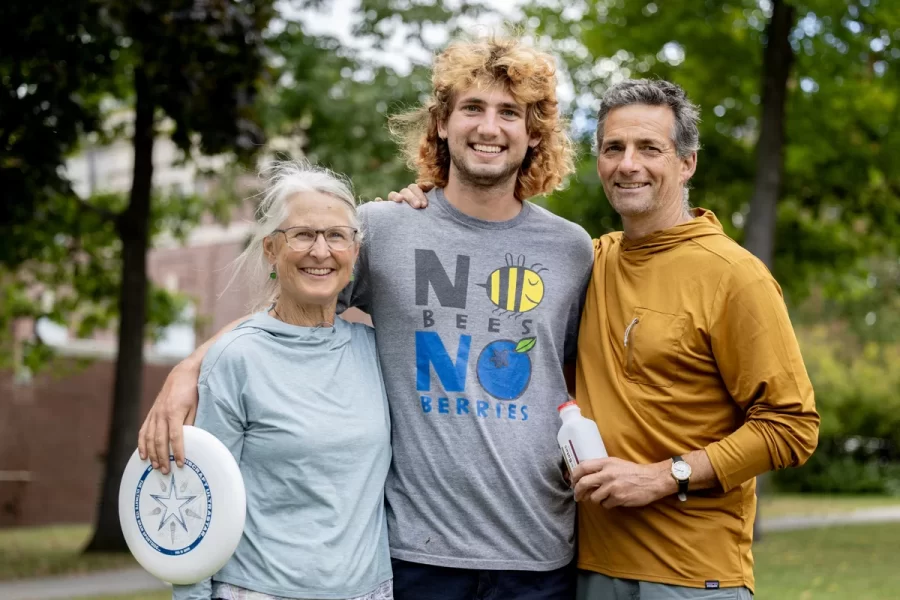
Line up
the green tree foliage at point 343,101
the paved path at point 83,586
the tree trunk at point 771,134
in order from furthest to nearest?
the green tree foliage at point 343,101 < the tree trunk at point 771,134 < the paved path at point 83,586

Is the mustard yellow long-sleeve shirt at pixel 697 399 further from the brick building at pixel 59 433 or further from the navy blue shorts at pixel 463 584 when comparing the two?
the brick building at pixel 59 433

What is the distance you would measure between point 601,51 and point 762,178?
3176 mm

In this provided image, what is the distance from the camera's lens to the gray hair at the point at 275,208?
346 cm

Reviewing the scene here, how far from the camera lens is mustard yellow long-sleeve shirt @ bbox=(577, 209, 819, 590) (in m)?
3.32

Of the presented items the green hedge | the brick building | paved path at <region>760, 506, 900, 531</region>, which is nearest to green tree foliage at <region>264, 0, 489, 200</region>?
the brick building

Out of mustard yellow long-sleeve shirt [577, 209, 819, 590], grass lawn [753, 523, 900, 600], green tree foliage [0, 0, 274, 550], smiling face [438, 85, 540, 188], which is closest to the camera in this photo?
mustard yellow long-sleeve shirt [577, 209, 819, 590]

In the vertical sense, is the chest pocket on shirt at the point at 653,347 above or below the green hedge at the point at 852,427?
above

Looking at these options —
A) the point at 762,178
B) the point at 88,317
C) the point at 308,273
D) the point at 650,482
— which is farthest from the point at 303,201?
the point at 88,317

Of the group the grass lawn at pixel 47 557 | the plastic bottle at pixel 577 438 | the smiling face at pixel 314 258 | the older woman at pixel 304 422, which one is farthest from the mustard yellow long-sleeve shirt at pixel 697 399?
the grass lawn at pixel 47 557

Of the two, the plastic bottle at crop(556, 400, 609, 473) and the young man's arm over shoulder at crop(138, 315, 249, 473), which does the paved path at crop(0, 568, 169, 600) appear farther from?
the plastic bottle at crop(556, 400, 609, 473)

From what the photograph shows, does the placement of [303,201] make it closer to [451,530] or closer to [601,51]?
[451,530]

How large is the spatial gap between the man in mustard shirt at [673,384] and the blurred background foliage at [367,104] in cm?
733

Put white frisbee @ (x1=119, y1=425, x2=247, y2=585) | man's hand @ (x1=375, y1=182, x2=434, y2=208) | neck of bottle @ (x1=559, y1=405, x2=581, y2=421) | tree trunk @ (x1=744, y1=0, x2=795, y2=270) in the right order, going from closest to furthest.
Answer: white frisbee @ (x1=119, y1=425, x2=247, y2=585) < neck of bottle @ (x1=559, y1=405, x2=581, y2=421) < man's hand @ (x1=375, y1=182, x2=434, y2=208) < tree trunk @ (x1=744, y1=0, x2=795, y2=270)

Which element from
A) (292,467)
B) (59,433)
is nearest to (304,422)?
(292,467)
